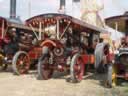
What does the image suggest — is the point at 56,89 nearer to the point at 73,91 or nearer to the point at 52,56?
the point at 73,91

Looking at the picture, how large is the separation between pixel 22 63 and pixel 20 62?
9 centimetres

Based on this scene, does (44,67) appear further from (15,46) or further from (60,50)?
(15,46)

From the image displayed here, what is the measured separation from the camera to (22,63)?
13.7 metres

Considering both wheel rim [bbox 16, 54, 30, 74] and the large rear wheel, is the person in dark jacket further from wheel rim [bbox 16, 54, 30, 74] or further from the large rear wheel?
the large rear wheel

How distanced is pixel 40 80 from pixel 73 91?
98.4 inches

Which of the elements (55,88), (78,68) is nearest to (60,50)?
(78,68)

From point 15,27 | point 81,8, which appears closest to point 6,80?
point 15,27

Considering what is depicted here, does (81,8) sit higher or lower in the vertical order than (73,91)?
higher

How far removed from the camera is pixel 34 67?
17000mm

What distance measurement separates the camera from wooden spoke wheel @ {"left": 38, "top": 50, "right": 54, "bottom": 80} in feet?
39.0

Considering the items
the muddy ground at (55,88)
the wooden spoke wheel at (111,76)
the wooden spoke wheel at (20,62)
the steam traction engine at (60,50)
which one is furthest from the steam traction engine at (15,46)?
the wooden spoke wheel at (111,76)

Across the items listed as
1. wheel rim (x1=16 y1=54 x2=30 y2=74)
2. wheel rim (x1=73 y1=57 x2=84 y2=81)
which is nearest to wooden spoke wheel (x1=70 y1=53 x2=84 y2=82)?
wheel rim (x1=73 y1=57 x2=84 y2=81)

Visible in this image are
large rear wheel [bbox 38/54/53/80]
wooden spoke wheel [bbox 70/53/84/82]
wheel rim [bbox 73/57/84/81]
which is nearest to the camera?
wooden spoke wheel [bbox 70/53/84/82]

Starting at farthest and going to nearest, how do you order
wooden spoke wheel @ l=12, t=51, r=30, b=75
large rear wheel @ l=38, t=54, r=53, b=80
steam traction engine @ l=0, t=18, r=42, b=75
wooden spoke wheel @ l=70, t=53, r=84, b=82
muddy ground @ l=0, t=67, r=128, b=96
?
steam traction engine @ l=0, t=18, r=42, b=75 < wooden spoke wheel @ l=12, t=51, r=30, b=75 < large rear wheel @ l=38, t=54, r=53, b=80 < wooden spoke wheel @ l=70, t=53, r=84, b=82 < muddy ground @ l=0, t=67, r=128, b=96
